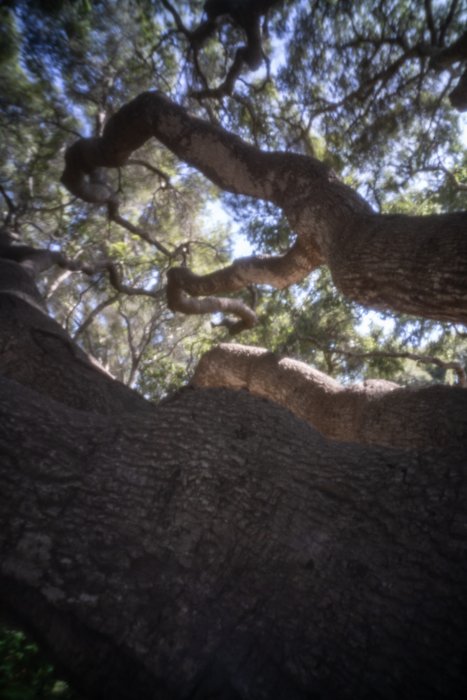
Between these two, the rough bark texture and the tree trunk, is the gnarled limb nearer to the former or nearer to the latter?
the rough bark texture

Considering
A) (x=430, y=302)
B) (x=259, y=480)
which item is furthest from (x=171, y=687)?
(x=430, y=302)

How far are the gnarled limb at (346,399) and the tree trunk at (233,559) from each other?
44.3 inches

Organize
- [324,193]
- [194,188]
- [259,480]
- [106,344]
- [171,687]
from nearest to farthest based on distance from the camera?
[171,687] → [259,480] → [324,193] → [194,188] → [106,344]

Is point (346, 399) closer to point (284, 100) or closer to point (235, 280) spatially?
point (235, 280)

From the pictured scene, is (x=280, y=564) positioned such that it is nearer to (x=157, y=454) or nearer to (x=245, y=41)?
(x=157, y=454)

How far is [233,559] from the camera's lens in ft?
5.07

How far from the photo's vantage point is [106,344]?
19859mm

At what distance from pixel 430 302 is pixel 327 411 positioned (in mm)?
1703

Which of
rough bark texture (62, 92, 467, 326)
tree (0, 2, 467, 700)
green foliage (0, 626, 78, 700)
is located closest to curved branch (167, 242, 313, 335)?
rough bark texture (62, 92, 467, 326)

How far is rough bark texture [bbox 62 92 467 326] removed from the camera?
2320 mm

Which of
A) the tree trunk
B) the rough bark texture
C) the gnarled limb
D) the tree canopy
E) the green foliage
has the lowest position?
the green foliage

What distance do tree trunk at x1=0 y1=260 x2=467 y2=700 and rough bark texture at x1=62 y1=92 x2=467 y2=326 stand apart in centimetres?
102

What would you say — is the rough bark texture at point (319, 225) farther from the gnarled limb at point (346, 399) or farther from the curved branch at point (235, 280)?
the gnarled limb at point (346, 399)

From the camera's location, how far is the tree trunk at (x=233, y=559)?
1271 millimetres
